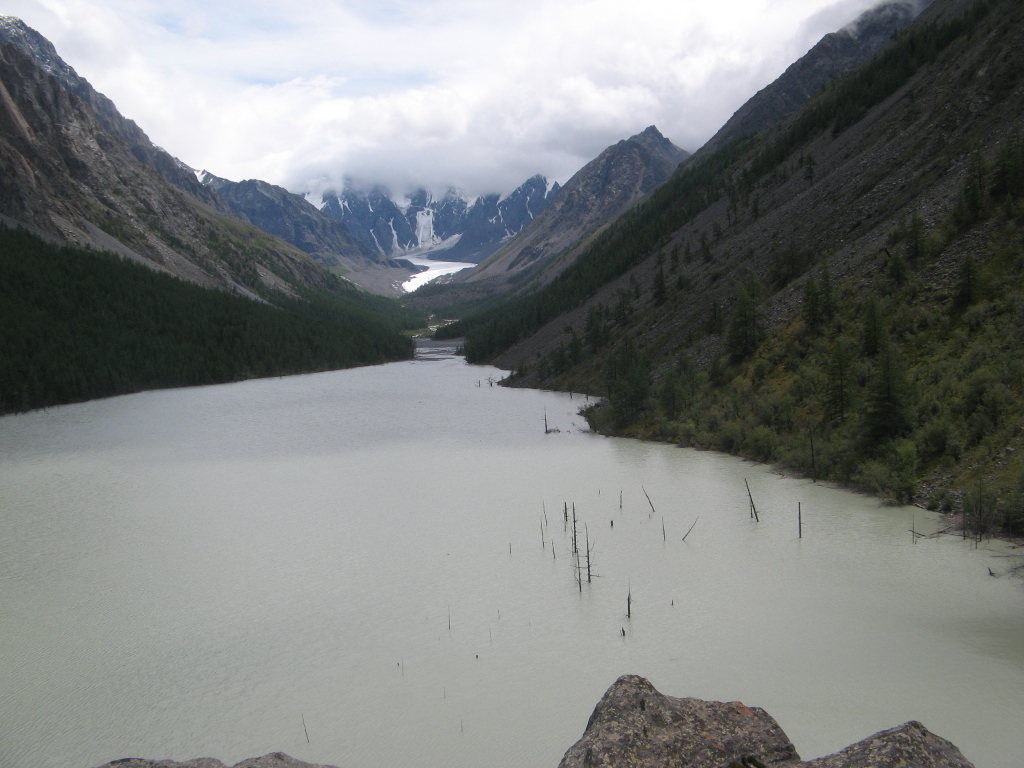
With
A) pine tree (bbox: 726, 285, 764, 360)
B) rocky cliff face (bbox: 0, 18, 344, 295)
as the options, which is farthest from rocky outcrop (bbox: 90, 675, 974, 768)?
rocky cliff face (bbox: 0, 18, 344, 295)

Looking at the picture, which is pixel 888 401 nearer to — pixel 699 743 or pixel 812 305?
pixel 812 305

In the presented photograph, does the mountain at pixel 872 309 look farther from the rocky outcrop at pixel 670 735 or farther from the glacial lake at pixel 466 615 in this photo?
the rocky outcrop at pixel 670 735

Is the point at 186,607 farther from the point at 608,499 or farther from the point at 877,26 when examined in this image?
the point at 877,26

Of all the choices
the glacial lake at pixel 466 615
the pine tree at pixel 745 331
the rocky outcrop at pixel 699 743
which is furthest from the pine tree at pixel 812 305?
the rocky outcrop at pixel 699 743

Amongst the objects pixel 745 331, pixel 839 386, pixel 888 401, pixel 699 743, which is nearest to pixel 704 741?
pixel 699 743

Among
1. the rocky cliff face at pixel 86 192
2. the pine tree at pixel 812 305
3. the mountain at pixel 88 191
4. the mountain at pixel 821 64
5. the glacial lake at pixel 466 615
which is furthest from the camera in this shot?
the mountain at pixel 821 64
